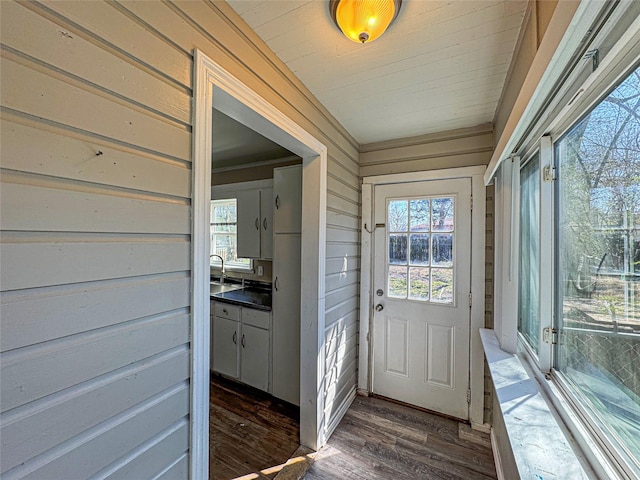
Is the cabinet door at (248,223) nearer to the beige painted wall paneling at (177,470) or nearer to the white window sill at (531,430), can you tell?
the beige painted wall paneling at (177,470)

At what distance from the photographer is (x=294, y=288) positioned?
2.22 metres

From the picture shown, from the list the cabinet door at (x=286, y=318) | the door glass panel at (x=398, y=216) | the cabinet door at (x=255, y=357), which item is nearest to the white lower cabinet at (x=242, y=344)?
the cabinet door at (x=255, y=357)

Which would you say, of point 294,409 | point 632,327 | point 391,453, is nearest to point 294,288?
point 294,409

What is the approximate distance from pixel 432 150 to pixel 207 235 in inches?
80.9

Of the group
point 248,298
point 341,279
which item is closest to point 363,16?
point 341,279

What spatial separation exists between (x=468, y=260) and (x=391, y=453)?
5.09ft

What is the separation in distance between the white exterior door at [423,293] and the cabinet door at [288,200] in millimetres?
781

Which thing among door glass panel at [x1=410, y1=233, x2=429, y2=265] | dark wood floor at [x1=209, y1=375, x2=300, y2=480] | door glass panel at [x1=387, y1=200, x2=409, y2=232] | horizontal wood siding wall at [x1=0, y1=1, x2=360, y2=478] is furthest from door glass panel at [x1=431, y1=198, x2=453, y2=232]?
dark wood floor at [x1=209, y1=375, x2=300, y2=480]

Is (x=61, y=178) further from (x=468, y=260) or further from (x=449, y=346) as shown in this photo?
(x=449, y=346)

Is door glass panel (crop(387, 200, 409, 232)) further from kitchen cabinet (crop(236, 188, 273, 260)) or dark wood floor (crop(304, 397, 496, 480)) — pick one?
dark wood floor (crop(304, 397, 496, 480))

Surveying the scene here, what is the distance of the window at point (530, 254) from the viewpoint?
1.42m

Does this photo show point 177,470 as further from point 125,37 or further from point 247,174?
point 247,174

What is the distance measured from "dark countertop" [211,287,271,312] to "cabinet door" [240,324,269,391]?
218 mm

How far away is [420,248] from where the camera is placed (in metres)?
2.32
